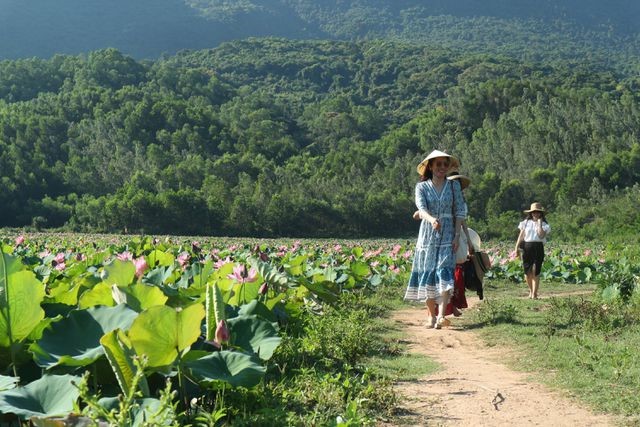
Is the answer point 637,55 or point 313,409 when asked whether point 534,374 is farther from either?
point 637,55

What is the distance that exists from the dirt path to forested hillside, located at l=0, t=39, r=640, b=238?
27.1m

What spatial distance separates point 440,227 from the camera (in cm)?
638

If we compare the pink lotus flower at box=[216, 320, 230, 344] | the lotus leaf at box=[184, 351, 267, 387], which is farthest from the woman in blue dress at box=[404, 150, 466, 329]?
the lotus leaf at box=[184, 351, 267, 387]

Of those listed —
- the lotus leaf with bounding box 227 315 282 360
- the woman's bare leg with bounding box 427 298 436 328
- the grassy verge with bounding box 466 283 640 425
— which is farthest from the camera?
the woman's bare leg with bounding box 427 298 436 328

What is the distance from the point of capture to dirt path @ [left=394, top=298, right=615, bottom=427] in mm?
3645

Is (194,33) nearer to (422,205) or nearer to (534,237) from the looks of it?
(534,237)

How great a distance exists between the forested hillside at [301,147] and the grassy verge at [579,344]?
24.8 meters

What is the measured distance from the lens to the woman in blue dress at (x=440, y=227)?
254 inches

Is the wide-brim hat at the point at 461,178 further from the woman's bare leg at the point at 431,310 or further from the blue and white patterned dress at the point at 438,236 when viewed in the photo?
the woman's bare leg at the point at 431,310

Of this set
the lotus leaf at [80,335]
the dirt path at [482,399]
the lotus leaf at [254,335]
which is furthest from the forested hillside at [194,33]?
the lotus leaf at [80,335]

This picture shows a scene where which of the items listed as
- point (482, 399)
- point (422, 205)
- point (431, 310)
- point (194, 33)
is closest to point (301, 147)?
point (431, 310)

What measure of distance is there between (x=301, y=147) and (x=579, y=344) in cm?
8234

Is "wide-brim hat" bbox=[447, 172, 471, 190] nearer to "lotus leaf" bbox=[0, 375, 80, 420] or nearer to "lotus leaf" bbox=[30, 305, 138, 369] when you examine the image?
"lotus leaf" bbox=[30, 305, 138, 369]

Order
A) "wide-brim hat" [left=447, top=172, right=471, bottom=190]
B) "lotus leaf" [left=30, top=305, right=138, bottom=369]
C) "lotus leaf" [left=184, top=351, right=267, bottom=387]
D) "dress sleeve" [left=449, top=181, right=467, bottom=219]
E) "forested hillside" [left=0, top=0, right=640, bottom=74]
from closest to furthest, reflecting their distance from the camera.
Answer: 1. "lotus leaf" [left=30, top=305, right=138, bottom=369]
2. "lotus leaf" [left=184, top=351, right=267, bottom=387]
3. "dress sleeve" [left=449, top=181, right=467, bottom=219]
4. "wide-brim hat" [left=447, top=172, right=471, bottom=190]
5. "forested hillside" [left=0, top=0, right=640, bottom=74]
